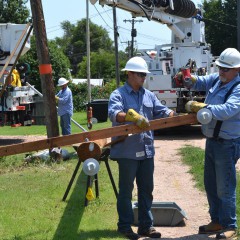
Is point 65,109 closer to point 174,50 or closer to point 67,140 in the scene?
point 174,50

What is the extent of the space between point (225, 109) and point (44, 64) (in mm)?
6381

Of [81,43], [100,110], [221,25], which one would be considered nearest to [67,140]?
[100,110]

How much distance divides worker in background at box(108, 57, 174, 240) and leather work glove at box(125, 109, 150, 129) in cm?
20

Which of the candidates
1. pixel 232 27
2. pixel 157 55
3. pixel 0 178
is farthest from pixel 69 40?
pixel 0 178

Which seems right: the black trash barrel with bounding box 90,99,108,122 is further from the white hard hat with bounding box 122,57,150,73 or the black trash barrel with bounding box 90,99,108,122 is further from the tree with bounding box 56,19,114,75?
the tree with bounding box 56,19,114,75

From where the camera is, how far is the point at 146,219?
694cm

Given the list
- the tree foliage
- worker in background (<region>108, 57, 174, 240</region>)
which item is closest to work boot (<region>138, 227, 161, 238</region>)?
worker in background (<region>108, 57, 174, 240</region>)

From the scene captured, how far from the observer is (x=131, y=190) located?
Answer: 685cm

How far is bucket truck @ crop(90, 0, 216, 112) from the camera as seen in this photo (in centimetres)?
1892

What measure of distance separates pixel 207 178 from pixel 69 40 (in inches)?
4064

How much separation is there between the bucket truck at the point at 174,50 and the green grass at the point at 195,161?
10.3 feet

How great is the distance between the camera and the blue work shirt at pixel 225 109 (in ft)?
21.5

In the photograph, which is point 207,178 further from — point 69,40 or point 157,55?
point 69,40

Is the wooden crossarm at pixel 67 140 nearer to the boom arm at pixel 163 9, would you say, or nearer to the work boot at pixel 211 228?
the work boot at pixel 211 228
